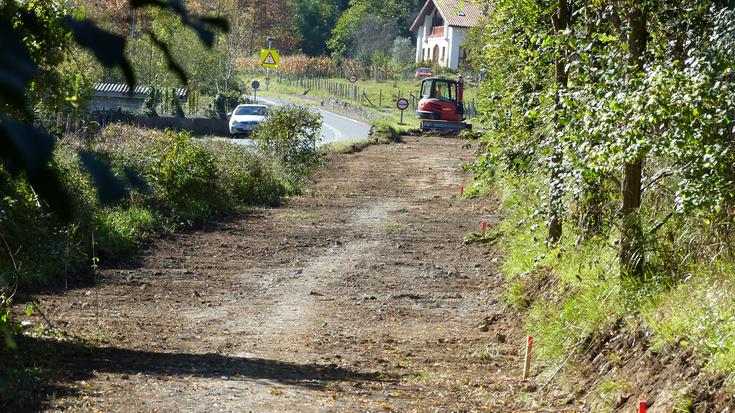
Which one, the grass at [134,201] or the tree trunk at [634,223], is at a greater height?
the tree trunk at [634,223]

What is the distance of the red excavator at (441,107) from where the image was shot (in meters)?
45.3

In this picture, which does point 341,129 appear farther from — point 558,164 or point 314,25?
point 314,25

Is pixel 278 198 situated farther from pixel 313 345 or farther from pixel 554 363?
pixel 554 363

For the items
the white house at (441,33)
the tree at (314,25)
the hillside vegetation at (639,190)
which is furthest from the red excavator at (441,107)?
the tree at (314,25)

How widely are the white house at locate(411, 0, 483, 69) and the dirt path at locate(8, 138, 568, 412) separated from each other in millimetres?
61742

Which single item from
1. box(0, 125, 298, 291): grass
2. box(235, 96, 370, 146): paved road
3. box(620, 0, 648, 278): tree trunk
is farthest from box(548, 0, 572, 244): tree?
box(235, 96, 370, 146): paved road

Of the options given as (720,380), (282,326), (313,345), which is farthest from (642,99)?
(282,326)

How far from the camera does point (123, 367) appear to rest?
788 centimetres

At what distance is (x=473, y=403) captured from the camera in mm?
7426

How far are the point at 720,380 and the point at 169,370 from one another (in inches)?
161

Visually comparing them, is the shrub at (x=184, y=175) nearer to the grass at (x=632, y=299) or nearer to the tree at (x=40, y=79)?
the grass at (x=632, y=299)

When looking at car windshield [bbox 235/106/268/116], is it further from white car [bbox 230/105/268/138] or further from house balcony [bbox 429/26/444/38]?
Result: house balcony [bbox 429/26/444/38]

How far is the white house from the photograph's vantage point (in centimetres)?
7950

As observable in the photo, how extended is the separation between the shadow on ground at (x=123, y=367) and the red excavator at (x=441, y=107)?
3697 centimetres
